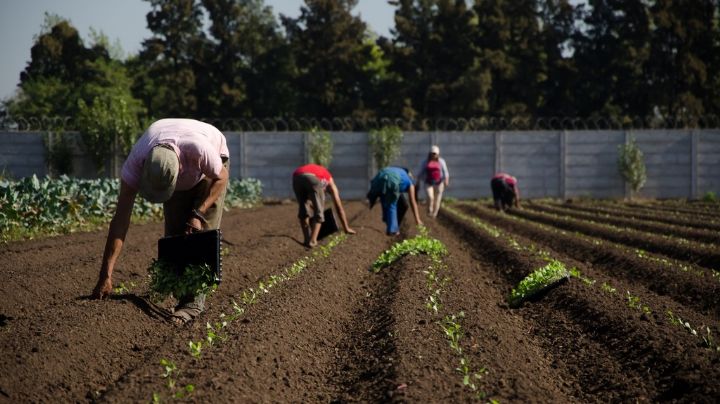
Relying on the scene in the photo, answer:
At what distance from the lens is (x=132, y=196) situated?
5.88 metres

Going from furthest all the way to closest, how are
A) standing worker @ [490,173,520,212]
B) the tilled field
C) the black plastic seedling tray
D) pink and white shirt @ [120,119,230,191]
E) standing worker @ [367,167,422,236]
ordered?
standing worker @ [490,173,520,212], standing worker @ [367,167,422,236], the black plastic seedling tray, pink and white shirt @ [120,119,230,191], the tilled field

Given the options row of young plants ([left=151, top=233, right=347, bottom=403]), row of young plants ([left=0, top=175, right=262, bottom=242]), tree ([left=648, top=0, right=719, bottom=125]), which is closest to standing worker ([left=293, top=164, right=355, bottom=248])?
row of young plants ([left=151, top=233, right=347, bottom=403])

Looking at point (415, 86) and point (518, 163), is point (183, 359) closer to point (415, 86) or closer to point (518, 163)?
point (518, 163)

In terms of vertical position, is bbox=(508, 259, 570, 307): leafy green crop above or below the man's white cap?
below

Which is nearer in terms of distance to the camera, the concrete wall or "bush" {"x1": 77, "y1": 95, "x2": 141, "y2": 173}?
"bush" {"x1": 77, "y1": 95, "x2": 141, "y2": 173}

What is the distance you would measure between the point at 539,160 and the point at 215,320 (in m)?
21.6

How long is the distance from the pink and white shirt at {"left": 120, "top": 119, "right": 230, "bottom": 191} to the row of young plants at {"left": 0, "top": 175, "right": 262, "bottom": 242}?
688cm

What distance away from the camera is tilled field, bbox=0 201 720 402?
475cm

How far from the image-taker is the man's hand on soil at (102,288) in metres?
6.10

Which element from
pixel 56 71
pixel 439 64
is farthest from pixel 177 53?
pixel 439 64

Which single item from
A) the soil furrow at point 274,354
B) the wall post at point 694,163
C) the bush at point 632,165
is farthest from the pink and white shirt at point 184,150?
the wall post at point 694,163

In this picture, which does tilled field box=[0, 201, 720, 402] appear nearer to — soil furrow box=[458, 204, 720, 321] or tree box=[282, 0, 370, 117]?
soil furrow box=[458, 204, 720, 321]

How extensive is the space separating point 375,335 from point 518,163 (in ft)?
69.2

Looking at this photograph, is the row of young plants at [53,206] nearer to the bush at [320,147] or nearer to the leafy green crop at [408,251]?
the leafy green crop at [408,251]
